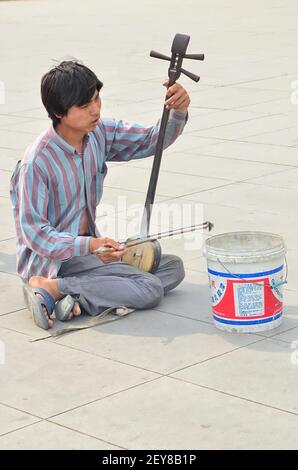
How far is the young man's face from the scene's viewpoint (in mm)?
4625

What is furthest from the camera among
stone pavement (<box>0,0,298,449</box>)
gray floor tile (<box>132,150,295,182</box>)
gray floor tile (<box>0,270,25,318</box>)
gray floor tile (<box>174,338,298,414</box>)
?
gray floor tile (<box>132,150,295,182</box>)

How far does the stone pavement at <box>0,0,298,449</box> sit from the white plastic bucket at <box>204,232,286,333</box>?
0.21 feet

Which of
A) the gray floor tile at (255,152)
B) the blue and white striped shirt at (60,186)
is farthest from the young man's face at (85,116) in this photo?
the gray floor tile at (255,152)

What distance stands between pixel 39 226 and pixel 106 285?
0.40m

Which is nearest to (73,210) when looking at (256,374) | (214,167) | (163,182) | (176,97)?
(176,97)

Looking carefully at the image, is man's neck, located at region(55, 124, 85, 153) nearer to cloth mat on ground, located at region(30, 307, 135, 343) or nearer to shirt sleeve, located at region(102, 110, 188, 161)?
shirt sleeve, located at region(102, 110, 188, 161)

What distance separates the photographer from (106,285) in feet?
15.5

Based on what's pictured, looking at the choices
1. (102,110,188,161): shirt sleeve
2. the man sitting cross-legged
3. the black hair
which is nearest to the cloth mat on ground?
the man sitting cross-legged

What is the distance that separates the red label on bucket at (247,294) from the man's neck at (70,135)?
34.2 inches

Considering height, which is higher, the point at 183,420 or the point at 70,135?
the point at 70,135

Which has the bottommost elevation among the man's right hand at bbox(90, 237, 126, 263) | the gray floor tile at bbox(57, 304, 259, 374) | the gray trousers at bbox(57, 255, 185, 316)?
the gray floor tile at bbox(57, 304, 259, 374)

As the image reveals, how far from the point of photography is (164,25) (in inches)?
676

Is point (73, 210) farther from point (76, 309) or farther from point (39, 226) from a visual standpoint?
point (76, 309)
